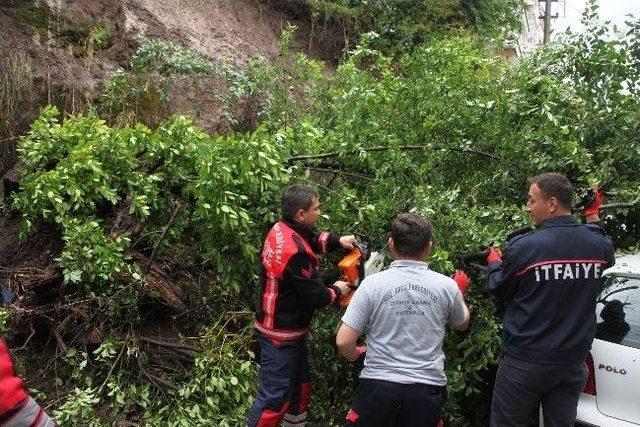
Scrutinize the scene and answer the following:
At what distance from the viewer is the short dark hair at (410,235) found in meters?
3.14

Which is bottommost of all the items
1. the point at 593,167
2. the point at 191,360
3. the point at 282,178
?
the point at 191,360

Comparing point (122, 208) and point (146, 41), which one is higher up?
point (146, 41)

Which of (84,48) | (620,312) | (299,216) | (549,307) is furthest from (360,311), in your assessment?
(84,48)

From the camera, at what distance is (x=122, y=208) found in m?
5.10

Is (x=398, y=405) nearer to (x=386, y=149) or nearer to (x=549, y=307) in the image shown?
(x=549, y=307)

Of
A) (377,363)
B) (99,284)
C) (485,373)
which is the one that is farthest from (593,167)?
(99,284)

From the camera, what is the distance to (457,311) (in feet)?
10.6

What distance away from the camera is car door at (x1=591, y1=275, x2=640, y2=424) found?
11.7ft

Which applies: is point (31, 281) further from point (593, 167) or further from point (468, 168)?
point (593, 167)

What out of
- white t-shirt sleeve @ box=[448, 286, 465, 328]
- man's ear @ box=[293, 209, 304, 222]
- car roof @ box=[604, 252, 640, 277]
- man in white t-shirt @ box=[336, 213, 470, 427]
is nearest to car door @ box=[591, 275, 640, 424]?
car roof @ box=[604, 252, 640, 277]

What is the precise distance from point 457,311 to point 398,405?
0.57 m

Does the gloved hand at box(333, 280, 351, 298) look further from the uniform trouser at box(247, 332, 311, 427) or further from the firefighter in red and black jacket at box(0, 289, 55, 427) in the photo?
the firefighter in red and black jacket at box(0, 289, 55, 427)

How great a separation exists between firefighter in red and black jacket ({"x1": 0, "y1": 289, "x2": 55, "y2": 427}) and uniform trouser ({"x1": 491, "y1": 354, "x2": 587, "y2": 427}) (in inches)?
94.6

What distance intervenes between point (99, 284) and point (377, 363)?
246 centimetres
